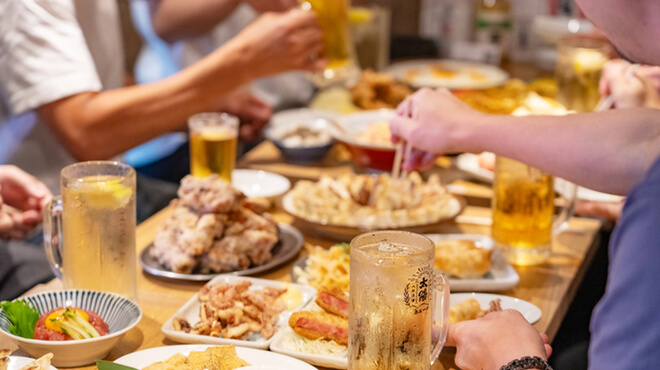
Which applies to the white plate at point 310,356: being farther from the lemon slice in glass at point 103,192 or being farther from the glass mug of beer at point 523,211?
the glass mug of beer at point 523,211

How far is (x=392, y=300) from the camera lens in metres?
0.95

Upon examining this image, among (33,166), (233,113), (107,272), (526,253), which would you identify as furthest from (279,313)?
(233,113)

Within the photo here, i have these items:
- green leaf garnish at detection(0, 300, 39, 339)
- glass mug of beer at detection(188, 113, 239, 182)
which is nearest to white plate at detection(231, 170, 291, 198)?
glass mug of beer at detection(188, 113, 239, 182)

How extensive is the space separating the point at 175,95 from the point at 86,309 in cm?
118

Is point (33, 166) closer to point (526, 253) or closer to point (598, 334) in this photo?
point (526, 253)

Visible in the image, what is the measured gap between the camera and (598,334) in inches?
27.6

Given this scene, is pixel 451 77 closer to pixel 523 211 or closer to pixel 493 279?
pixel 523 211

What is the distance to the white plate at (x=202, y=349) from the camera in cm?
105

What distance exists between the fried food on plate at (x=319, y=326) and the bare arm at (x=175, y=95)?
4.04ft

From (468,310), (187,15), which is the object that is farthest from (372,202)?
(187,15)

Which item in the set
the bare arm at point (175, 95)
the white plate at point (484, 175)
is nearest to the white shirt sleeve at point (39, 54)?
the bare arm at point (175, 95)

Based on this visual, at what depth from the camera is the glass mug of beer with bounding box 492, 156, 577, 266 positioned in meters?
1.55

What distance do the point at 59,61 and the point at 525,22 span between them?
3442 millimetres

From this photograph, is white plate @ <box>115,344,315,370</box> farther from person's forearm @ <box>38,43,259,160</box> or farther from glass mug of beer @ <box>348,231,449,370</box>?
person's forearm @ <box>38,43,259,160</box>
